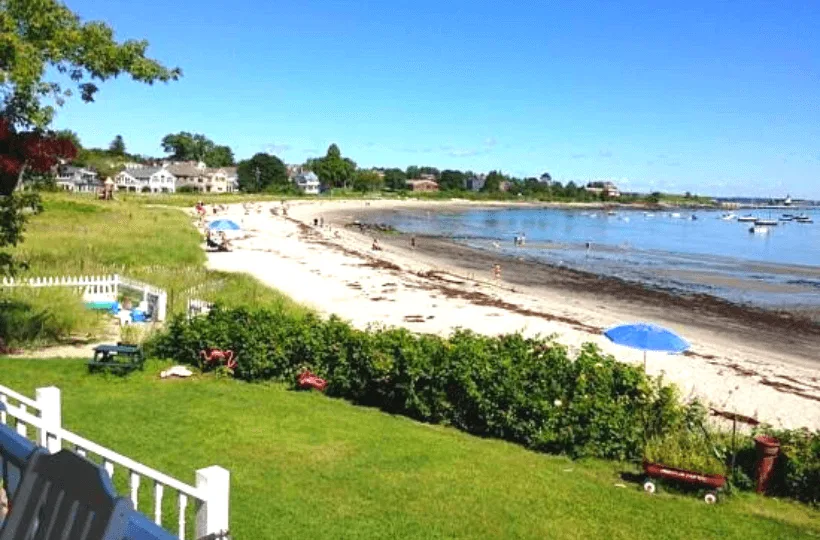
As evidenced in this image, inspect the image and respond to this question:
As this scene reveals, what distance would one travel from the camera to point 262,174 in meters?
162

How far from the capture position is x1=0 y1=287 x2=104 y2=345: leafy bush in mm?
15484

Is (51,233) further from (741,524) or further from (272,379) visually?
(741,524)

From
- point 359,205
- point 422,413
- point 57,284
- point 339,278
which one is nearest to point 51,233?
point 339,278

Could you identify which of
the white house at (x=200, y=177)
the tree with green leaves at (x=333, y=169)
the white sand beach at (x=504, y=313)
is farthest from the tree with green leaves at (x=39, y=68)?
the tree with green leaves at (x=333, y=169)

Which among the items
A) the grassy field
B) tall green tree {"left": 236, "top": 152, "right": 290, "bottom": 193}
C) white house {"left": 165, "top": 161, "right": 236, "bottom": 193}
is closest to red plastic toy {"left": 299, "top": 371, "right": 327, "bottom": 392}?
the grassy field

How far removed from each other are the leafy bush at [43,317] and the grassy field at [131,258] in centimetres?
5

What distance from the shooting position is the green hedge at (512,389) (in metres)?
10.3

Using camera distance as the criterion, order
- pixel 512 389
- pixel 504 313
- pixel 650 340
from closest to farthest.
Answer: pixel 512 389, pixel 650 340, pixel 504 313

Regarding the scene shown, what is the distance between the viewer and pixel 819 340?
27953mm

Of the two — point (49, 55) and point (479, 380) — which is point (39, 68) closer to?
A: point (49, 55)

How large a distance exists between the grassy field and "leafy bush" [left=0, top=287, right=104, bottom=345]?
0.17 ft

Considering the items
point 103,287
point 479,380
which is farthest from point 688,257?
point 479,380

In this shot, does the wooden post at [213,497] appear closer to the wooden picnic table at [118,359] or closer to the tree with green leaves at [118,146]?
the wooden picnic table at [118,359]

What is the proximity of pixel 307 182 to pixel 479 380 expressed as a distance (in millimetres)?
163932
